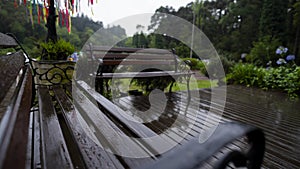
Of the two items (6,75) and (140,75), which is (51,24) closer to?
(140,75)

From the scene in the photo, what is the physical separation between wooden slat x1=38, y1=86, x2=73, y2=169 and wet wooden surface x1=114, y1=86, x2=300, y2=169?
1.09 metres

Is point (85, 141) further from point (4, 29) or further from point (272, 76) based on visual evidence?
point (4, 29)

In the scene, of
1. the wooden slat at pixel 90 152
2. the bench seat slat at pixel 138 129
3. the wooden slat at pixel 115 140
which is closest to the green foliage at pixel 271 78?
the bench seat slat at pixel 138 129

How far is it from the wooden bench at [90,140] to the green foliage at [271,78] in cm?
402

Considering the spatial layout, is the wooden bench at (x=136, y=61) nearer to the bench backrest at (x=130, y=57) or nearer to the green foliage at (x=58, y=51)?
the bench backrest at (x=130, y=57)

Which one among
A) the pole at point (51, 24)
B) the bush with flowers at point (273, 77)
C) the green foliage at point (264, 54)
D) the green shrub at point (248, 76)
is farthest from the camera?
the green foliage at point (264, 54)

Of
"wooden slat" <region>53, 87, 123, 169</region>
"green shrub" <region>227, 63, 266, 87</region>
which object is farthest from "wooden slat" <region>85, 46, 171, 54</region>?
"green shrub" <region>227, 63, 266, 87</region>

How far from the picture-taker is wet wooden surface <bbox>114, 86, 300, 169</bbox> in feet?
4.91

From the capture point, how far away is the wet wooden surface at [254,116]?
1.50 metres

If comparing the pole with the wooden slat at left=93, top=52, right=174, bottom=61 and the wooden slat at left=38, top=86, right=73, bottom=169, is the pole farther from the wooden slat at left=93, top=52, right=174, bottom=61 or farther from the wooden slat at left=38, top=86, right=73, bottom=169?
the wooden slat at left=38, top=86, right=73, bottom=169

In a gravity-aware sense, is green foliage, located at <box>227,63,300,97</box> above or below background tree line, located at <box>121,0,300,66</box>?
below

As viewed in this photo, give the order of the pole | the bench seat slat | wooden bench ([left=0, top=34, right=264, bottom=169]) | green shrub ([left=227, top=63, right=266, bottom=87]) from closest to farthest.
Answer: wooden bench ([left=0, top=34, right=264, bottom=169]) → the bench seat slat → the pole → green shrub ([left=227, top=63, right=266, bottom=87])

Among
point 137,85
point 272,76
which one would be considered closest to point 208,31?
point 272,76

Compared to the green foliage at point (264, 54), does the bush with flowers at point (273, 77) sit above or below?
below
